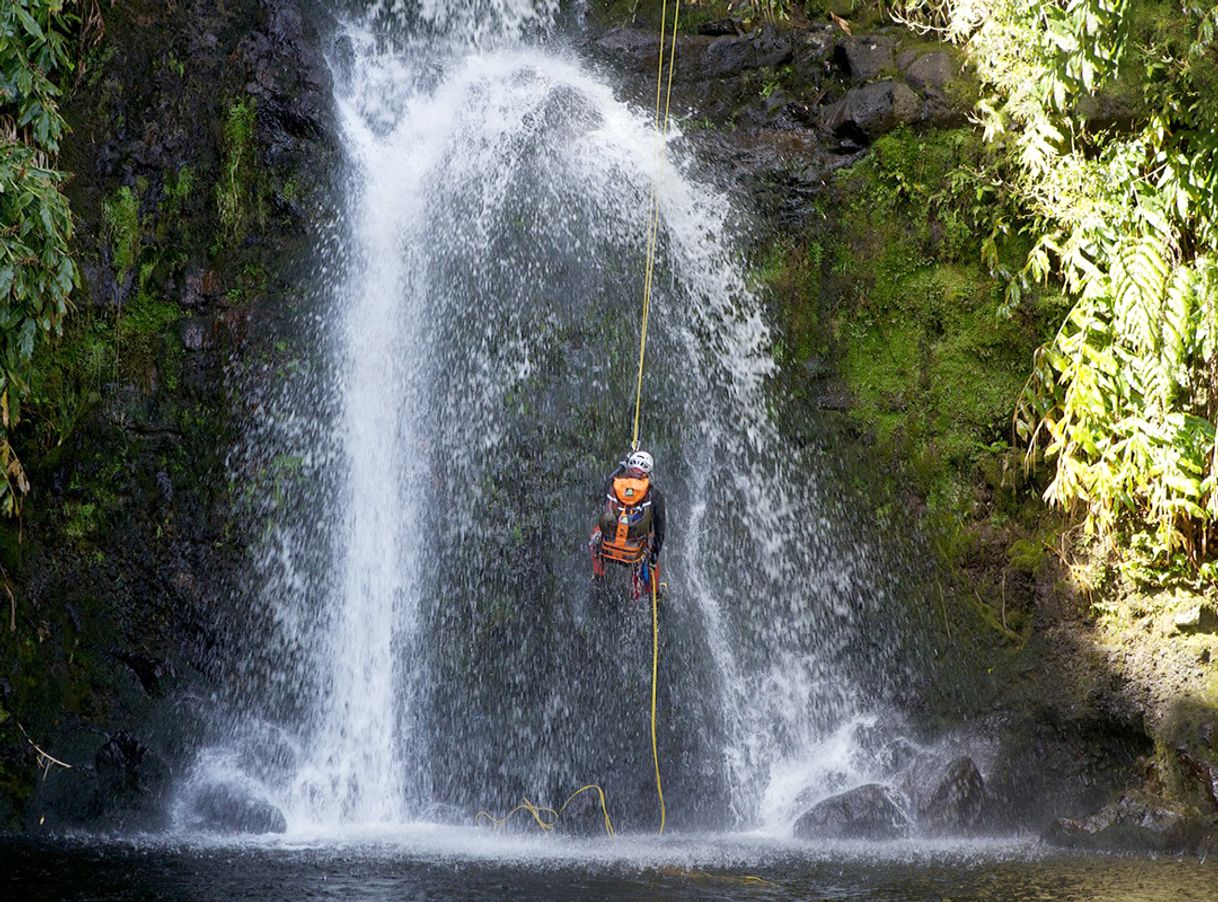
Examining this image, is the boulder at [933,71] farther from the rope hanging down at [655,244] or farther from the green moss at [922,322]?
the rope hanging down at [655,244]

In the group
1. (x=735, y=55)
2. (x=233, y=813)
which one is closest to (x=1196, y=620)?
(x=735, y=55)

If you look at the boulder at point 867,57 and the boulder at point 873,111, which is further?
the boulder at point 867,57

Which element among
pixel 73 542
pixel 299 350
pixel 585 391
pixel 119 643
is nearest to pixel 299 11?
pixel 299 350

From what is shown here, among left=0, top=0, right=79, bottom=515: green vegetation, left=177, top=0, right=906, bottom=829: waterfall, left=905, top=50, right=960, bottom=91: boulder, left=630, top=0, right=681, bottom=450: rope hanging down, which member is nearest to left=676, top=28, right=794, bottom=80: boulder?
left=630, top=0, right=681, bottom=450: rope hanging down

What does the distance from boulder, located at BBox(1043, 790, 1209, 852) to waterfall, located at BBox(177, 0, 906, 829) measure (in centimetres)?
166

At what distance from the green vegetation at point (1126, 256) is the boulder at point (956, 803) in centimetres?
191

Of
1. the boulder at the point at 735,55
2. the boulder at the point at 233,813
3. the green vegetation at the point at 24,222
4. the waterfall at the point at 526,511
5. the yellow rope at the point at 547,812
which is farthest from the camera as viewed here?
the boulder at the point at 735,55

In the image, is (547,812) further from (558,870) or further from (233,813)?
(233,813)

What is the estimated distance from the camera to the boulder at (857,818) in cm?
780

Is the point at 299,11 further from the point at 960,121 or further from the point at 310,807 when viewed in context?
the point at 310,807

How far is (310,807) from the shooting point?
7.96 metres

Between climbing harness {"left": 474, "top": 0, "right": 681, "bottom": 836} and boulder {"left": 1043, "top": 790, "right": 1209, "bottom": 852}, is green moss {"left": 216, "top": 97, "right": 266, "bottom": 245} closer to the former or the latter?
climbing harness {"left": 474, "top": 0, "right": 681, "bottom": 836}

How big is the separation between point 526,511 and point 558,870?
10.1ft

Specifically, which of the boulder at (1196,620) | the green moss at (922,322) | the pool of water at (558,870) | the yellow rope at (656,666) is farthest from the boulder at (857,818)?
the boulder at (1196,620)
